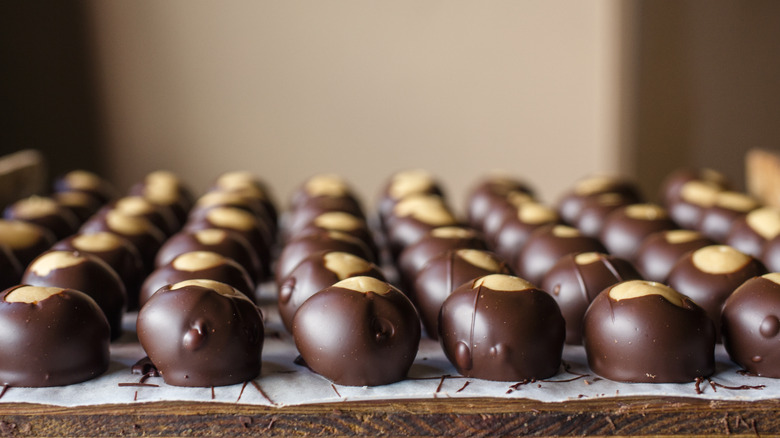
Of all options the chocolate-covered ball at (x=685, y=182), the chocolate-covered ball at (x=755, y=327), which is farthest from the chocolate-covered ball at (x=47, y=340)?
the chocolate-covered ball at (x=685, y=182)

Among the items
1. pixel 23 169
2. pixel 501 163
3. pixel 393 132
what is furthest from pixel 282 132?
pixel 23 169

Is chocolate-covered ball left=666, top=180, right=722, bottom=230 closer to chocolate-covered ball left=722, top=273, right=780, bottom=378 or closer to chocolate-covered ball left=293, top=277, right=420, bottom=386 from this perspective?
chocolate-covered ball left=722, top=273, right=780, bottom=378

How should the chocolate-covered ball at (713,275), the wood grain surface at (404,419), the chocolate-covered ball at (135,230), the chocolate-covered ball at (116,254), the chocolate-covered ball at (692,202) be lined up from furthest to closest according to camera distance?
the chocolate-covered ball at (692,202), the chocolate-covered ball at (135,230), the chocolate-covered ball at (116,254), the chocolate-covered ball at (713,275), the wood grain surface at (404,419)

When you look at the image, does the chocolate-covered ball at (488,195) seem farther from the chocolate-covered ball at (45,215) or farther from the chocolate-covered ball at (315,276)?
the chocolate-covered ball at (45,215)

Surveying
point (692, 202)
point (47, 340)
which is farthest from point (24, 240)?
point (692, 202)

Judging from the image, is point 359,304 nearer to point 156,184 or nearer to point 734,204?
point 734,204

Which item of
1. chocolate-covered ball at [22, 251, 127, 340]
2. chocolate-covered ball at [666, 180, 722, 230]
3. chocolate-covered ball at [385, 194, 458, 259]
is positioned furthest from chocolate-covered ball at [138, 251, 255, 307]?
chocolate-covered ball at [666, 180, 722, 230]
